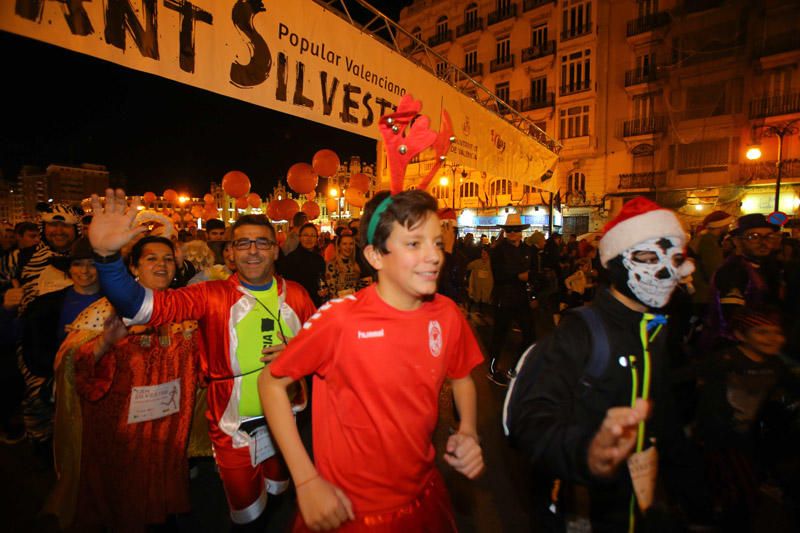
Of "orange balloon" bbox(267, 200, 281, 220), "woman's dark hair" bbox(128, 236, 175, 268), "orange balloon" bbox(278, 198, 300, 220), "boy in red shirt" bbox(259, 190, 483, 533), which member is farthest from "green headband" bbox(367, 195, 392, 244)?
"orange balloon" bbox(267, 200, 281, 220)

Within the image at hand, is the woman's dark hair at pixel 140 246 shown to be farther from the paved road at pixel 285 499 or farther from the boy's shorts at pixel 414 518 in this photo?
the boy's shorts at pixel 414 518

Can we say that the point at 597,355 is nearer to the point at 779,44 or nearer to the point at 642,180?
the point at 642,180

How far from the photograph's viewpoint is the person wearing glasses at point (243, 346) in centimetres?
234

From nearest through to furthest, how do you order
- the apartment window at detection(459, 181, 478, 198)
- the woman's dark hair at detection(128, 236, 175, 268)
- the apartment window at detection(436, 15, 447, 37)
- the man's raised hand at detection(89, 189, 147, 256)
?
the man's raised hand at detection(89, 189, 147, 256), the woman's dark hair at detection(128, 236, 175, 268), the apartment window at detection(459, 181, 478, 198), the apartment window at detection(436, 15, 447, 37)

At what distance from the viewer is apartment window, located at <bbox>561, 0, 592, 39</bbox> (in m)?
24.3

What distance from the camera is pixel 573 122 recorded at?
25.3 m

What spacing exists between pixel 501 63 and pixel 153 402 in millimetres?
32043

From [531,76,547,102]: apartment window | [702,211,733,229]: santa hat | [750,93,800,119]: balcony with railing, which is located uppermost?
[531,76,547,102]: apartment window

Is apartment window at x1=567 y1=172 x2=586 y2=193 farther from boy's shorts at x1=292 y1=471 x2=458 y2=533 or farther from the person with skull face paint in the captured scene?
boy's shorts at x1=292 y1=471 x2=458 y2=533

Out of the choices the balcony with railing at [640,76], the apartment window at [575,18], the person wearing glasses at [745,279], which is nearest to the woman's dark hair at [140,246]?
the person wearing glasses at [745,279]

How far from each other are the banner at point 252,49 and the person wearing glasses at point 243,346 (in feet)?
5.71

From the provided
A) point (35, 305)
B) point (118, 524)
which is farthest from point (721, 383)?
point (35, 305)

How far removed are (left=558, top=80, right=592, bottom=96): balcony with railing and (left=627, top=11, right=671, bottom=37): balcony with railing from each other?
10.4 ft

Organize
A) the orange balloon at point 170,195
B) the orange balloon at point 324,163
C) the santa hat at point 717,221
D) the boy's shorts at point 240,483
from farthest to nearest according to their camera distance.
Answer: the orange balloon at point 170,195, the orange balloon at point 324,163, the santa hat at point 717,221, the boy's shorts at point 240,483
